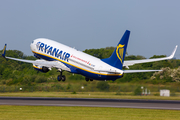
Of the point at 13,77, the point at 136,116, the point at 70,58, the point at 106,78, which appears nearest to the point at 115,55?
the point at 106,78

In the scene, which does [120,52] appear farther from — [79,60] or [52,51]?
[52,51]

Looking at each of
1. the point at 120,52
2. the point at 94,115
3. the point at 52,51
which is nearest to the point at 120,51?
the point at 120,52

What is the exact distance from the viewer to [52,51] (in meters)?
60.8

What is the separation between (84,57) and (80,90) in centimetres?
1576

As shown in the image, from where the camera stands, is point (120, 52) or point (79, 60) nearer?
point (120, 52)

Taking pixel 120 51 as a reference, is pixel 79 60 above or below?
below

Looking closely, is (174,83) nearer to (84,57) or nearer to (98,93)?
(98,93)

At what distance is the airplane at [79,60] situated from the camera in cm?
5122

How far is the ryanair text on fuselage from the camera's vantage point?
193 ft

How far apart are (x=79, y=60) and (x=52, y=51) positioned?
7.61 metres

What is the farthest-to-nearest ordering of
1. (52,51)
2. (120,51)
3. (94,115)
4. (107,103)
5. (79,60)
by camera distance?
1. (52,51)
2. (79,60)
3. (120,51)
4. (107,103)
5. (94,115)

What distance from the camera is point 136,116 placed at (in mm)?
34406

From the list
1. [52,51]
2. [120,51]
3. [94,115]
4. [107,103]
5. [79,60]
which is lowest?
[94,115]

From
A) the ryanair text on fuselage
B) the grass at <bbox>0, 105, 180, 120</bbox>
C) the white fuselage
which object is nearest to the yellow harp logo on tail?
the white fuselage
